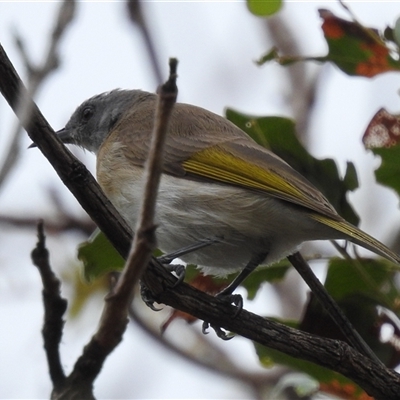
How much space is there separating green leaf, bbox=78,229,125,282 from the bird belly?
0.66ft

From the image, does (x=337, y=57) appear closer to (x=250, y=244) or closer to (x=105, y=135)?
(x=250, y=244)

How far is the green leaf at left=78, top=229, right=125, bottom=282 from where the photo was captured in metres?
4.15

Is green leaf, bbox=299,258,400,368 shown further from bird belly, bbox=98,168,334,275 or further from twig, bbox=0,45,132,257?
twig, bbox=0,45,132,257

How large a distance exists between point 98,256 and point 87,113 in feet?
6.79

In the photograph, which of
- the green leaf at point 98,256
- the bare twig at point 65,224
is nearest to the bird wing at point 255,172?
the green leaf at point 98,256

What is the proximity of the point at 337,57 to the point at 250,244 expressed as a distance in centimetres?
113

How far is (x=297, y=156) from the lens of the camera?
4.26 meters

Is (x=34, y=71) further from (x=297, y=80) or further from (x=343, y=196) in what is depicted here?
(x=297, y=80)

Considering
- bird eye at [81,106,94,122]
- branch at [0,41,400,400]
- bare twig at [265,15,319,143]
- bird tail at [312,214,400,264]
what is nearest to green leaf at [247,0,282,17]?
bird tail at [312,214,400,264]

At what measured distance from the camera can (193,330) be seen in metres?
6.81

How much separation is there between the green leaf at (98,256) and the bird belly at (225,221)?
20 centimetres

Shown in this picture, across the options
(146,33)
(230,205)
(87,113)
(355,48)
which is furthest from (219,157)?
(146,33)

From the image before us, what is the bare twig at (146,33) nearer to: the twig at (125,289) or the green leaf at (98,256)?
the green leaf at (98,256)

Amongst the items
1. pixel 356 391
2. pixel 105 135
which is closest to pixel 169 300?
pixel 356 391
